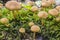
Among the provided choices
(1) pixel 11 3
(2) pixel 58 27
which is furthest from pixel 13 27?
(2) pixel 58 27

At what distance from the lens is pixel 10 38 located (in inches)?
40.5

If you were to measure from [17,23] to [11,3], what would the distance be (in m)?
0.17

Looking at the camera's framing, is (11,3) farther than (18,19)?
No

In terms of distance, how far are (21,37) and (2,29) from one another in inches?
4.8

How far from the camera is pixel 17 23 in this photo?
1.09m

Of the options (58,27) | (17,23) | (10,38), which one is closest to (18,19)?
(17,23)

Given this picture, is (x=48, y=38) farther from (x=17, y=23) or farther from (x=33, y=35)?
(x=17, y=23)

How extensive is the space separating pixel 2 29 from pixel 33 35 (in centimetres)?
19

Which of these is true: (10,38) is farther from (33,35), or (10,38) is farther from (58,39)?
(58,39)

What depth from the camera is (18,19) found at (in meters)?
1.09

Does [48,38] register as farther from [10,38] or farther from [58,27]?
[10,38]

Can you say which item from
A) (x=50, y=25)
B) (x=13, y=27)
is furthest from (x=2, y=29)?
(x=50, y=25)

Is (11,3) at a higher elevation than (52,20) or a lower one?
higher

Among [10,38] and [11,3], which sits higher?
[11,3]
